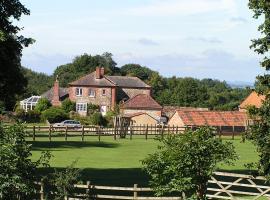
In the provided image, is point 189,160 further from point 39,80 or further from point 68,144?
point 39,80

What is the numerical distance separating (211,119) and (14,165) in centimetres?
6207

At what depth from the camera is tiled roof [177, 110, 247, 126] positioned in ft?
248

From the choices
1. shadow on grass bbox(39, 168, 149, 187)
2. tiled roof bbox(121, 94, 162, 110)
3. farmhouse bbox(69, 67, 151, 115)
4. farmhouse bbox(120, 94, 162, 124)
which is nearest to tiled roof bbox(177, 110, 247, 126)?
farmhouse bbox(120, 94, 162, 124)

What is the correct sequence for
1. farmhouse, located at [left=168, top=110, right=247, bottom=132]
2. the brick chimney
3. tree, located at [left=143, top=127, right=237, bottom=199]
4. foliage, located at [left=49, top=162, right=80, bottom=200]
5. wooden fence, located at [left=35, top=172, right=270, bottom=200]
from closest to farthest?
tree, located at [left=143, top=127, right=237, bottom=199] → foliage, located at [left=49, top=162, right=80, bottom=200] → wooden fence, located at [left=35, top=172, right=270, bottom=200] → farmhouse, located at [left=168, top=110, right=247, bottom=132] → the brick chimney

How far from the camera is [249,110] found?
20.6 m

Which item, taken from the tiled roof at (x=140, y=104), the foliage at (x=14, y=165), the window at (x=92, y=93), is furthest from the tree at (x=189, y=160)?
the window at (x=92, y=93)

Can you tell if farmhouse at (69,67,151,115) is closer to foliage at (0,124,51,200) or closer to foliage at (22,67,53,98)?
foliage at (22,67,53,98)

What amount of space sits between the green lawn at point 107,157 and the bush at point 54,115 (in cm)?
2548

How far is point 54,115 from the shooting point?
3302 inches

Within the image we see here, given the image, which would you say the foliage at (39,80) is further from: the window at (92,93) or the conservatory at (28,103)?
the window at (92,93)

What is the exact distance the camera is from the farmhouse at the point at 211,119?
247ft

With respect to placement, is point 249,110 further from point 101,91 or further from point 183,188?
point 101,91

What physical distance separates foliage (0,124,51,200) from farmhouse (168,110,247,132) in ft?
188

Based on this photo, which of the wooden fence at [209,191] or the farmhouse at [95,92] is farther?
the farmhouse at [95,92]
